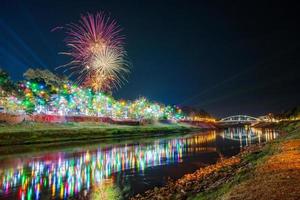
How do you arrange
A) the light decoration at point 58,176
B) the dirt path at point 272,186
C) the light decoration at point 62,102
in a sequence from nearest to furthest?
the dirt path at point 272,186
the light decoration at point 58,176
the light decoration at point 62,102

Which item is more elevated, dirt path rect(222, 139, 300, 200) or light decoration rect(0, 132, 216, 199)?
dirt path rect(222, 139, 300, 200)

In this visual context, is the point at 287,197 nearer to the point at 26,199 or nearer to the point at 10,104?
the point at 26,199

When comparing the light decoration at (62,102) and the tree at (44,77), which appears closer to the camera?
the light decoration at (62,102)

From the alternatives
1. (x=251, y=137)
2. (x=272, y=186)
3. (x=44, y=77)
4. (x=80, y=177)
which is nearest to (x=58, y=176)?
(x=80, y=177)

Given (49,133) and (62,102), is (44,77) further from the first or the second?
(49,133)

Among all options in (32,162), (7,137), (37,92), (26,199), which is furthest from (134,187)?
(37,92)

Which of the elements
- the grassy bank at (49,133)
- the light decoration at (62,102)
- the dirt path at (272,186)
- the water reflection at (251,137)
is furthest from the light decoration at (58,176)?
the light decoration at (62,102)

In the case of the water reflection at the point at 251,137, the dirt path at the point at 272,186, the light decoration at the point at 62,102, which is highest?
the light decoration at the point at 62,102

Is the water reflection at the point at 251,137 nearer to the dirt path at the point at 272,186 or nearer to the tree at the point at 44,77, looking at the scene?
the dirt path at the point at 272,186

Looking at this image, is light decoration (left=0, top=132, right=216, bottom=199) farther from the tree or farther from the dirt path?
the tree

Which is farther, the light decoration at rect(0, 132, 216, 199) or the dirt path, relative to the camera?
the light decoration at rect(0, 132, 216, 199)

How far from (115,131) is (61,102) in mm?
19910

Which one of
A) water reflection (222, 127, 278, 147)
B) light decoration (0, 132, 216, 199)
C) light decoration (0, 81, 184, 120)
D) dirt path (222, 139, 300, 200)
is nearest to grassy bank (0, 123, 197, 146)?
light decoration (0, 81, 184, 120)

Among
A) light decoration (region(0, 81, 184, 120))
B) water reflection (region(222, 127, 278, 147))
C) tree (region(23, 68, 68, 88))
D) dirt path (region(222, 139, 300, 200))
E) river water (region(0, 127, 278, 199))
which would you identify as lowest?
river water (region(0, 127, 278, 199))
